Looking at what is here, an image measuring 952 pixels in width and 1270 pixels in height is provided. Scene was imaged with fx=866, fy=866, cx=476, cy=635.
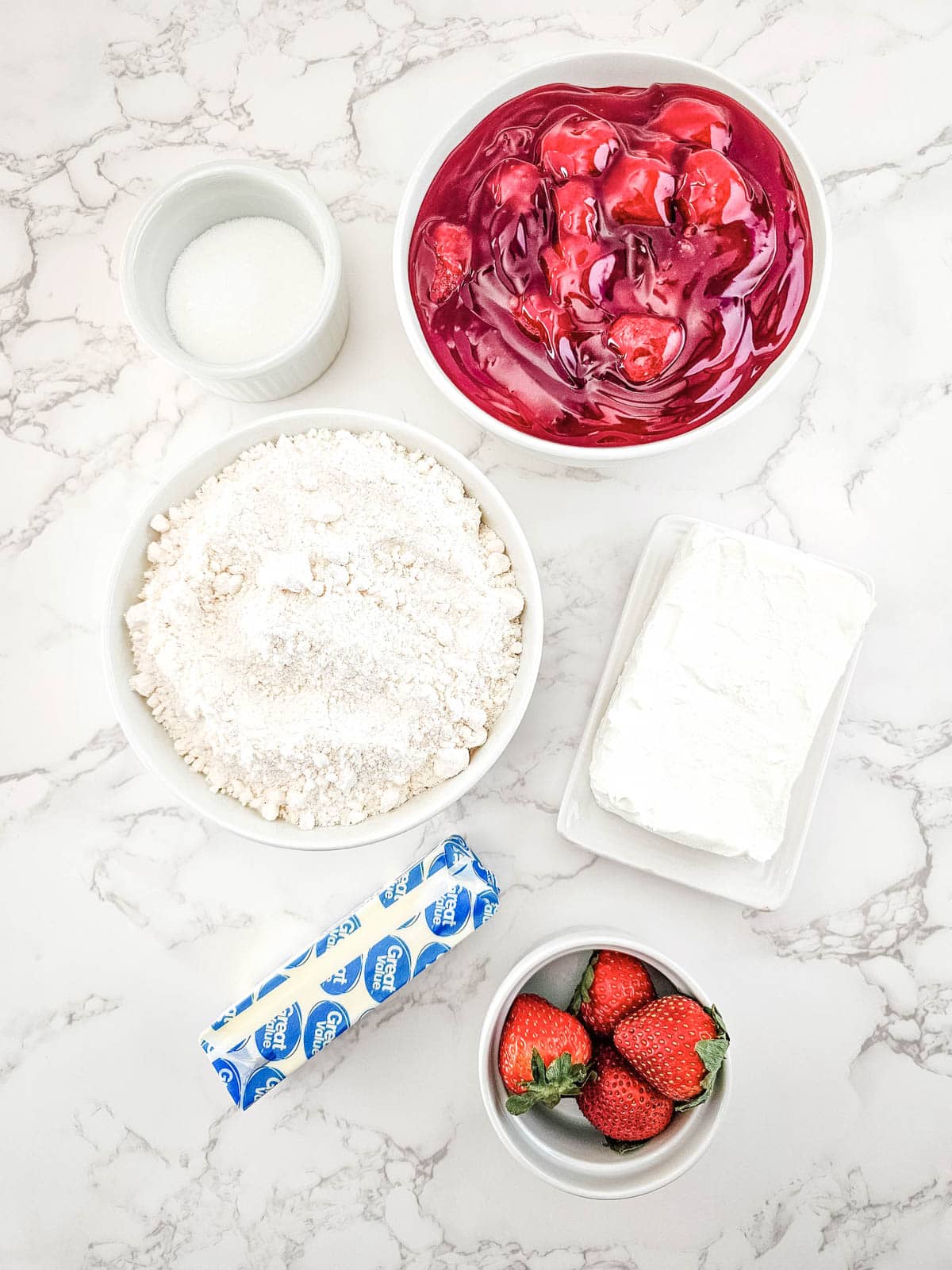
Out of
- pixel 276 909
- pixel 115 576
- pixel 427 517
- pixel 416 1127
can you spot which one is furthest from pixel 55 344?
pixel 416 1127

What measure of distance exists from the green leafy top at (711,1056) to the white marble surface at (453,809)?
141 millimetres

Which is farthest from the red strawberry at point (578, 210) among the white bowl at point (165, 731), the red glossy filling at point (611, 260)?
the white bowl at point (165, 731)

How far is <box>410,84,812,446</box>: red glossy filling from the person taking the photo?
2.53 feet

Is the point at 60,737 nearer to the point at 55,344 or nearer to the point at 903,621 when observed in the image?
the point at 55,344

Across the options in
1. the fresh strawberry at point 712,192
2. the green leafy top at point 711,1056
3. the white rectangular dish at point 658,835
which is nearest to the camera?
the fresh strawberry at point 712,192

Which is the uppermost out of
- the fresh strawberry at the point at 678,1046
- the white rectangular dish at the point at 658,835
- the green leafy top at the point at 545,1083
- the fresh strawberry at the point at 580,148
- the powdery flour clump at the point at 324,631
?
the fresh strawberry at the point at 580,148

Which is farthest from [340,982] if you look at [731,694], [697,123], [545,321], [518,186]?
[697,123]

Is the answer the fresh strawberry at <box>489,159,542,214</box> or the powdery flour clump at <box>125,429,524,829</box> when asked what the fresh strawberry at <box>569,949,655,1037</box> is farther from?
the fresh strawberry at <box>489,159,542,214</box>

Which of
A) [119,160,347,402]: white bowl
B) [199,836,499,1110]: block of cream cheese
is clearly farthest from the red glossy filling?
[199,836,499,1110]: block of cream cheese

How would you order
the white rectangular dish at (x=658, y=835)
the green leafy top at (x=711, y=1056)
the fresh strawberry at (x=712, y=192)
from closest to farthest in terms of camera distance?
the fresh strawberry at (x=712, y=192)
the green leafy top at (x=711, y=1056)
the white rectangular dish at (x=658, y=835)

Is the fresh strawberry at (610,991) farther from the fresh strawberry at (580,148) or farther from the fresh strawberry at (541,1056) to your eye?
the fresh strawberry at (580,148)

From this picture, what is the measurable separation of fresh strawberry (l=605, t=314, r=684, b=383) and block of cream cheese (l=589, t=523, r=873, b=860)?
0.22 metres

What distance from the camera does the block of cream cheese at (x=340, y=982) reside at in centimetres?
92

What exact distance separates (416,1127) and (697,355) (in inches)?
36.6
